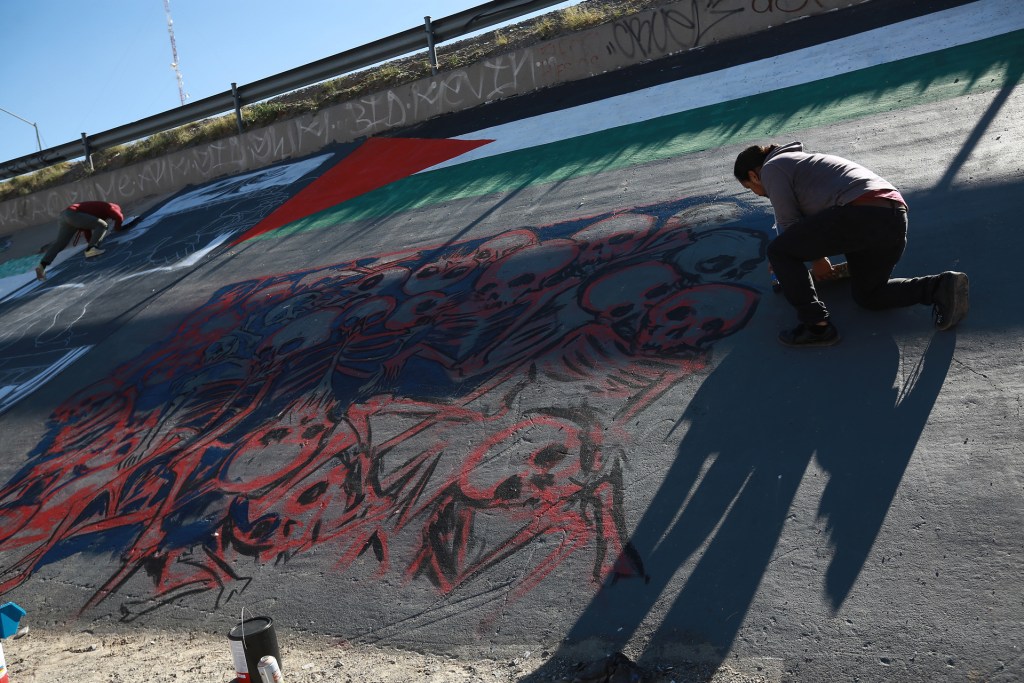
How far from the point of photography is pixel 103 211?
43.4 feet

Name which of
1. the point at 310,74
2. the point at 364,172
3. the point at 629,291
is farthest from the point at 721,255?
the point at 310,74

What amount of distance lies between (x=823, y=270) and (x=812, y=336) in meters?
0.53

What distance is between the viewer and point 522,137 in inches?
415

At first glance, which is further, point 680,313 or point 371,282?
point 371,282

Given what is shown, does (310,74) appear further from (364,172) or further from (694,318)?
(694,318)

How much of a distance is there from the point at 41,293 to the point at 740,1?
10338 mm

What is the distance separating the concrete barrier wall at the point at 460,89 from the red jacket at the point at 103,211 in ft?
5.55

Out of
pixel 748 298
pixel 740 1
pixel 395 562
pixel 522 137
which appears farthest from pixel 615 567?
pixel 740 1

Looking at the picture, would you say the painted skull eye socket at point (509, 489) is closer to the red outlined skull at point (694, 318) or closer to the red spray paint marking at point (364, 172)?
the red outlined skull at point (694, 318)

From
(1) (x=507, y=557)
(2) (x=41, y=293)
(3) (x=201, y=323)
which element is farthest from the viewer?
(2) (x=41, y=293)

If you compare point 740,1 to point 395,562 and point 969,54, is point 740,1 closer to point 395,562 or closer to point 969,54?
point 969,54

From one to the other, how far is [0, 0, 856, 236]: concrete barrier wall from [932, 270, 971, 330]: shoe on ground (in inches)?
291

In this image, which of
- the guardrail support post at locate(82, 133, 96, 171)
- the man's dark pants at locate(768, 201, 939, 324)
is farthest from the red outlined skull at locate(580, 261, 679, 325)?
the guardrail support post at locate(82, 133, 96, 171)

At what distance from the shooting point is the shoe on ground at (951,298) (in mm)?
4406
